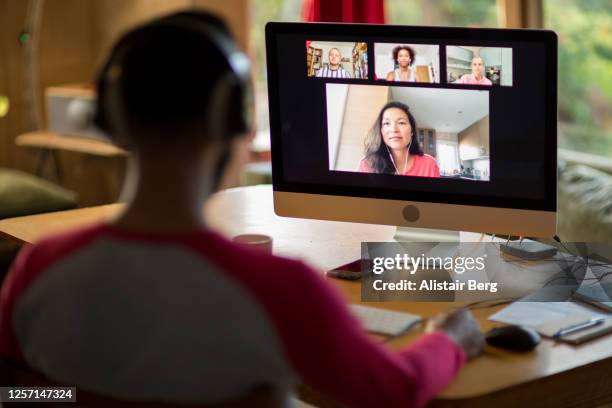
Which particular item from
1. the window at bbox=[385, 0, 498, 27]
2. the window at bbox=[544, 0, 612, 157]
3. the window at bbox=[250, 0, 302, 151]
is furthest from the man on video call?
the window at bbox=[250, 0, 302, 151]

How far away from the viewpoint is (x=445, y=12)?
4473 mm

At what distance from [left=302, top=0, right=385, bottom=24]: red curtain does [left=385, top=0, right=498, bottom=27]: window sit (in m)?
0.78

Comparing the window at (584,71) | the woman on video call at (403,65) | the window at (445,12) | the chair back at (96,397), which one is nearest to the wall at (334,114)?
the woman on video call at (403,65)

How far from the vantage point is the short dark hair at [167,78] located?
1109mm

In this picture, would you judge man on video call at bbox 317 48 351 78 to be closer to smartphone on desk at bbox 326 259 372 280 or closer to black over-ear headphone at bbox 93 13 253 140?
smartphone on desk at bbox 326 259 372 280

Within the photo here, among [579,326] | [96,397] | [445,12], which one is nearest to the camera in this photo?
[96,397]

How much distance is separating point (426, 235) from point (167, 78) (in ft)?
4.13

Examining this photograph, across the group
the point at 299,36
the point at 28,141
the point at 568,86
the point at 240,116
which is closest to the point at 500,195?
the point at 299,36

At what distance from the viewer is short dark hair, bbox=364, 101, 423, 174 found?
2127 mm

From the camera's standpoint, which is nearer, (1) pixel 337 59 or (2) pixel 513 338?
(2) pixel 513 338

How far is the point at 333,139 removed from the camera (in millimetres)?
2242

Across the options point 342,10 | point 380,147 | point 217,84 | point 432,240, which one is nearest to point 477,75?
point 380,147

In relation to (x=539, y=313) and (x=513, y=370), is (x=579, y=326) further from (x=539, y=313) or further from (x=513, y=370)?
(x=513, y=370)

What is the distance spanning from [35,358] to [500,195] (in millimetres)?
1165
